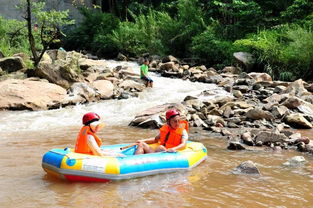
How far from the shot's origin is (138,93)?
12.7m

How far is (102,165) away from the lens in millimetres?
5246

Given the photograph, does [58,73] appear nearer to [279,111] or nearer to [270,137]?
[279,111]

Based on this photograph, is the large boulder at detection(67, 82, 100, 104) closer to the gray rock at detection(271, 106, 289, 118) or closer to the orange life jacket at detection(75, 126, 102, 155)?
the gray rock at detection(271, 106, 289, 118)

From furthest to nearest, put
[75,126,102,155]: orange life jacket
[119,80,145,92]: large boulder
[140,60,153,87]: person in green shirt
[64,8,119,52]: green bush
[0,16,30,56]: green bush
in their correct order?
[64,8,119,52]: green bush
[0,16,30,56]: green bush
[140,60,153,87]: person in green shirt
[119,80,145,92]: large boulder
[75,126,102,155]: orange life jacket

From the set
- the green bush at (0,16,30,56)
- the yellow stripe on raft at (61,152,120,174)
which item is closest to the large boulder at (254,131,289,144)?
the yellow stripe on raft at (61,152,120,174)

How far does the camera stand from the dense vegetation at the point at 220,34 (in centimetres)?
1443

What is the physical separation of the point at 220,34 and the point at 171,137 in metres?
12.5

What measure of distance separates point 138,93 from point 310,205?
28.1 ft

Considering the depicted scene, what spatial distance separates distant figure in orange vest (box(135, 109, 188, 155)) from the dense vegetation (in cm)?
897

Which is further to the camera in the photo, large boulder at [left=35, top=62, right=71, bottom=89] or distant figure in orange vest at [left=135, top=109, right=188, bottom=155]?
large boulder at [left=35, top=62, right=71, bottom=89]

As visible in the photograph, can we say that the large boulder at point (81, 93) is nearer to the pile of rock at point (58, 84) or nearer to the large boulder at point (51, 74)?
the pile of rock at point (58, 84)

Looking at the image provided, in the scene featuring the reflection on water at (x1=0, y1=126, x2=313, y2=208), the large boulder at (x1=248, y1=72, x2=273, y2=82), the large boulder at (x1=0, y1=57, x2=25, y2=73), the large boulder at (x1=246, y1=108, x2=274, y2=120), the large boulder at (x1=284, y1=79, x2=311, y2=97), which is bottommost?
the reflection on water at (x1=0, y1=126, x2=313, y2=208)

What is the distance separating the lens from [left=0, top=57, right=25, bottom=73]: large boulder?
527 inches

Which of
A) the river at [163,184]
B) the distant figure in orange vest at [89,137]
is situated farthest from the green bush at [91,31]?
the distant figure in orange vest at [89,137]
